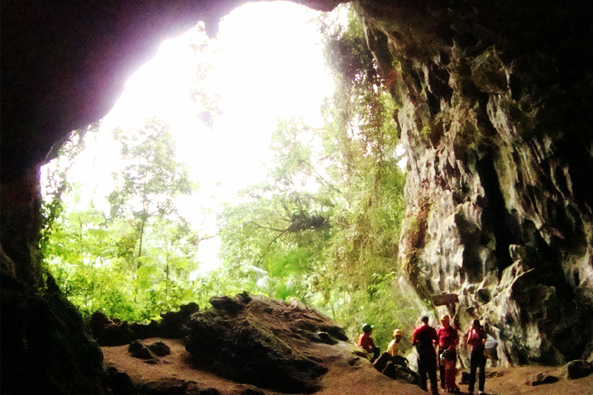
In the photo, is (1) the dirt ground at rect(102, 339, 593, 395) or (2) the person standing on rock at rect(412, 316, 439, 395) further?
(2) the person standing on rock at rect(412, 316, 439, 395)

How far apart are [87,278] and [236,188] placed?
11042 mm

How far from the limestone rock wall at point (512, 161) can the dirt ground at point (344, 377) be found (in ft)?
3.21

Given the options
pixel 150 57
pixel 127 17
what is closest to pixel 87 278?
pixel 150 57

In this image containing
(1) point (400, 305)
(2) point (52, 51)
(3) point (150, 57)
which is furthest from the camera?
(1) point (400, 305)

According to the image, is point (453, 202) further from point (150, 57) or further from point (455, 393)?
point (150, 57)

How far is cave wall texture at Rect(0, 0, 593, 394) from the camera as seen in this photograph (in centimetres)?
503

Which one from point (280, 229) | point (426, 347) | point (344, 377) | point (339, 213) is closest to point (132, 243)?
point (280, 229)

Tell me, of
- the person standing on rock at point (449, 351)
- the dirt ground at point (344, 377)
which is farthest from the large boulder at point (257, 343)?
the person standing on rock at point (449, 351)

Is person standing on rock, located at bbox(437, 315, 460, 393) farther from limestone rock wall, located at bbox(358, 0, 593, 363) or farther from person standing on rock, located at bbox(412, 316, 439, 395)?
limestone rock wall, located at bbox(358, 0, 593, 363)

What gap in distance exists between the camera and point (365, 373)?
7418mm

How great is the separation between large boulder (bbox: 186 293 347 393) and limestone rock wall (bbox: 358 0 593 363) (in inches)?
166

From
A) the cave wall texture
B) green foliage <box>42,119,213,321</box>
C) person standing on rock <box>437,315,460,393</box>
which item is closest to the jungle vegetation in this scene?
green foliage <box>42,119,213,321</box>

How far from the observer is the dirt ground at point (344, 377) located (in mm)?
6613

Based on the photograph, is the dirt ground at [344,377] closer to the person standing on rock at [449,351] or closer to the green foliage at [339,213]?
the person standing on rock at [449,351]
